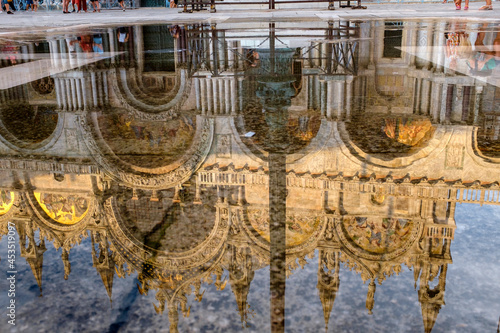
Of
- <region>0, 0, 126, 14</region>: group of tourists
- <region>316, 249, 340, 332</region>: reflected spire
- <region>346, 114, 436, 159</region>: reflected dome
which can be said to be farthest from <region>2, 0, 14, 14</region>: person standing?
<region>316, 249, 340, 332</region>: reflected spire

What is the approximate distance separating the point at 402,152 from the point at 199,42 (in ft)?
30.5

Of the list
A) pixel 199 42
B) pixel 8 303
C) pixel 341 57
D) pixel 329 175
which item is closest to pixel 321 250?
pixel 329 175

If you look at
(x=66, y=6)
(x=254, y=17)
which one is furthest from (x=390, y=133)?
(x=66, y=6)

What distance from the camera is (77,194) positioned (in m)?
→ 3.83

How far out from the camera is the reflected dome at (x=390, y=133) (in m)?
4.68

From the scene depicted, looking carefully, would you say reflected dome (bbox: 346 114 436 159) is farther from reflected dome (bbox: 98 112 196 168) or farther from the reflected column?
reflected dome (bbox: 98 112 196 168)

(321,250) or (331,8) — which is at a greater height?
(331,8)

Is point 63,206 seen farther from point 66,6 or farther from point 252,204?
point 66,6

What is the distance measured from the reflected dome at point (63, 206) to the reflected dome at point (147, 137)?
82cm

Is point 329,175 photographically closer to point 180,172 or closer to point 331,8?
point 180,172

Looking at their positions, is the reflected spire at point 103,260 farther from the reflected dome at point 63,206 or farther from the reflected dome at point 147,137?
the reflected dome at point 147,137

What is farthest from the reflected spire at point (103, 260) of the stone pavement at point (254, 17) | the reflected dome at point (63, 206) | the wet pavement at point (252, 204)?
the stone pavement at point (254, 17)

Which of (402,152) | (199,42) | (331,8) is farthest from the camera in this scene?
(331,8)

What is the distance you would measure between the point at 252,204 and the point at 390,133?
216 cm
